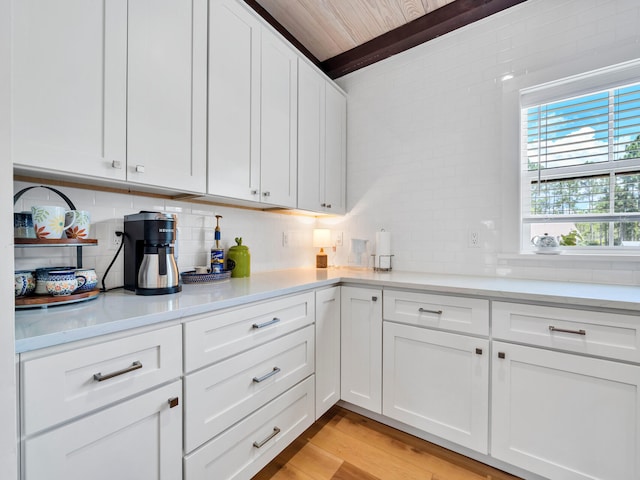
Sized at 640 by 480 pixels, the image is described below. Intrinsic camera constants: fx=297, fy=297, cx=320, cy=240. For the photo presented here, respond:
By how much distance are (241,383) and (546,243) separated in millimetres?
1932

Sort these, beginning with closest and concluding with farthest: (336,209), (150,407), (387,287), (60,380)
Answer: (60,380)
(150,407)
(387,287)
(336,209)

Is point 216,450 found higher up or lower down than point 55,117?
lower down

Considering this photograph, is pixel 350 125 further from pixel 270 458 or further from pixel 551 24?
pixel 270 458

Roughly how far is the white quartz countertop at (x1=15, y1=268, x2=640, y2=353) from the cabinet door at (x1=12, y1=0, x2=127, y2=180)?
504mm

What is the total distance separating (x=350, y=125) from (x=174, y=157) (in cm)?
173

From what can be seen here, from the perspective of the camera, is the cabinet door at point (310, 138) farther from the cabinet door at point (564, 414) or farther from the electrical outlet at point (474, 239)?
the cabinet door at point (564, 414)

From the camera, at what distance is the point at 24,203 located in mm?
1192

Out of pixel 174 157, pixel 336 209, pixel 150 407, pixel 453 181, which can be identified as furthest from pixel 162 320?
pixel 453 181

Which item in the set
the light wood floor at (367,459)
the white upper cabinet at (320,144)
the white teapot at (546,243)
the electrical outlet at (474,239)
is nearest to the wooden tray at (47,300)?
the light wood floor at (367,459)

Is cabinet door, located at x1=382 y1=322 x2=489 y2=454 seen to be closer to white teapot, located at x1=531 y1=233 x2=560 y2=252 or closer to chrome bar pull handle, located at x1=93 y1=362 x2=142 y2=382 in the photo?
white teapot, located at x1=531 y1=233 x2=560 y2=252

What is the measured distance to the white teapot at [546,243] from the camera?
6.00 ft

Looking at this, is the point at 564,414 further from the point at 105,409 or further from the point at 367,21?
the point at 367,21

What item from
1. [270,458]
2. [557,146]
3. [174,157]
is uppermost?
[557,146]

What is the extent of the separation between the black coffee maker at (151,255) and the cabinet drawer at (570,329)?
1.57 meters
